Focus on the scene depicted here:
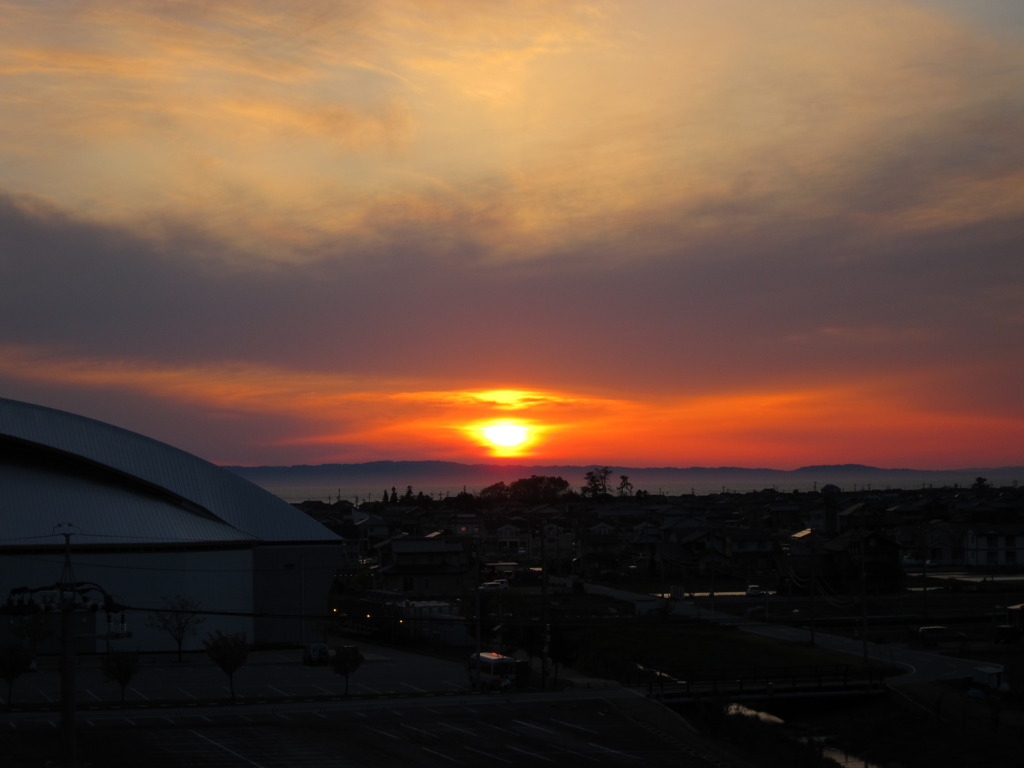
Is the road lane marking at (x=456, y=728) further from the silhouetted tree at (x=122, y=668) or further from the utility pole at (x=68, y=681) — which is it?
the utility pole at (x=68, y=681)

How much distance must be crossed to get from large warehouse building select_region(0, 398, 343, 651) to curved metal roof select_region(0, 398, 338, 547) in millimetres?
50

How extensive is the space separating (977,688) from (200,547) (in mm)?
31132

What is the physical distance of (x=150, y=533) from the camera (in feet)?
156

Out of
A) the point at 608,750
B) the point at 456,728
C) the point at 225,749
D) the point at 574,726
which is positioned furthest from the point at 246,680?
the point at 608,750

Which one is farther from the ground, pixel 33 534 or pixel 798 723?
pixel 33 534

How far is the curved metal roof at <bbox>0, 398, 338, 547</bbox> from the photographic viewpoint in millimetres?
47250

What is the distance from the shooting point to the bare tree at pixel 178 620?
149 feet

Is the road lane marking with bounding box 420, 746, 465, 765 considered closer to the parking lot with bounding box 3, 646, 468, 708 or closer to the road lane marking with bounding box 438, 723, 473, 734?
the road lane marking with bounding box 438, 723, 473, 734

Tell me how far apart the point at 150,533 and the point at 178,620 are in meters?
4.38

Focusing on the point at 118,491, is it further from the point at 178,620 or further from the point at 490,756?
the point at 490,756

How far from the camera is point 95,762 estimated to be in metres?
26.8

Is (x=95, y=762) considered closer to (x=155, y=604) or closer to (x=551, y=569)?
(x=155, y=604)

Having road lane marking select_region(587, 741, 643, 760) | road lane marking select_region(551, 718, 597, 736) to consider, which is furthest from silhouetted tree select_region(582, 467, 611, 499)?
road lane marking select_region(587, 741, 643, 760)

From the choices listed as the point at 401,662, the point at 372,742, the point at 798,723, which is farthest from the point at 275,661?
the point at 798,723
